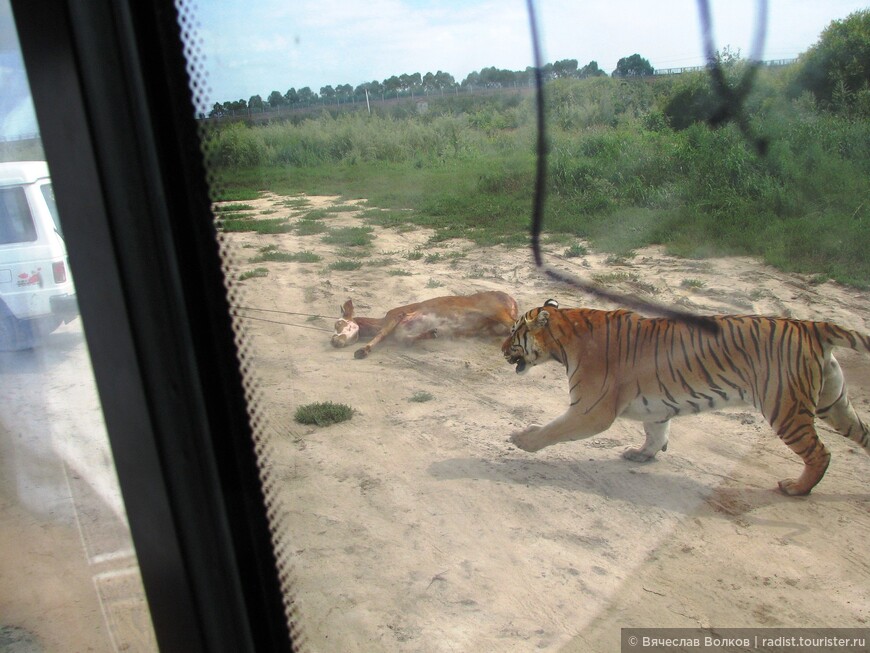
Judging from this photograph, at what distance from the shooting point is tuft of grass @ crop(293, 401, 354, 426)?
4941 mm

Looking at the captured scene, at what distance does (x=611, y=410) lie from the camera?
4.36 meters

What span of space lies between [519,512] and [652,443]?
103 cm

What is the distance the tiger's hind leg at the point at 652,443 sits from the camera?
4.37 metres

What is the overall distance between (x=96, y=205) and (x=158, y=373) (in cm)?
35

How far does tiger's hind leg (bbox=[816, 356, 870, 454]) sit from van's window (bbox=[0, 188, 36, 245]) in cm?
366

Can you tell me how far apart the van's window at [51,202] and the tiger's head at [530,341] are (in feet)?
10.8

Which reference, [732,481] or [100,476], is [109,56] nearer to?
[100,476]

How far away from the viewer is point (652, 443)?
4.39 m

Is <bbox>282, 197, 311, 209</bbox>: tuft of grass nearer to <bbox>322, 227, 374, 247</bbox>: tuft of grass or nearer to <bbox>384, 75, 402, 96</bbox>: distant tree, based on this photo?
<bbox>322, 227, 374, 247</bbox>: tuft of grass

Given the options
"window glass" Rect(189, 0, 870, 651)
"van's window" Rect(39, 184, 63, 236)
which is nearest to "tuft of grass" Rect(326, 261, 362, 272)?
"window glass" Rect(189, 0, 870, 651)

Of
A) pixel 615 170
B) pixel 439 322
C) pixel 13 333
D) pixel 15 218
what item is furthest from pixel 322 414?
pixel 615 170

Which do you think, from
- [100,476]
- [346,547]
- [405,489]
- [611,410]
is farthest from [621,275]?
[100,476]

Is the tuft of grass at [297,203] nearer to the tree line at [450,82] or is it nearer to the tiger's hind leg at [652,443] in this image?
the tree line at [450,82]

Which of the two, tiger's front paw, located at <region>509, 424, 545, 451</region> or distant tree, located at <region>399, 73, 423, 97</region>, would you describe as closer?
tiger's front paw, located at <region>509, 424, 545, 451</region>
